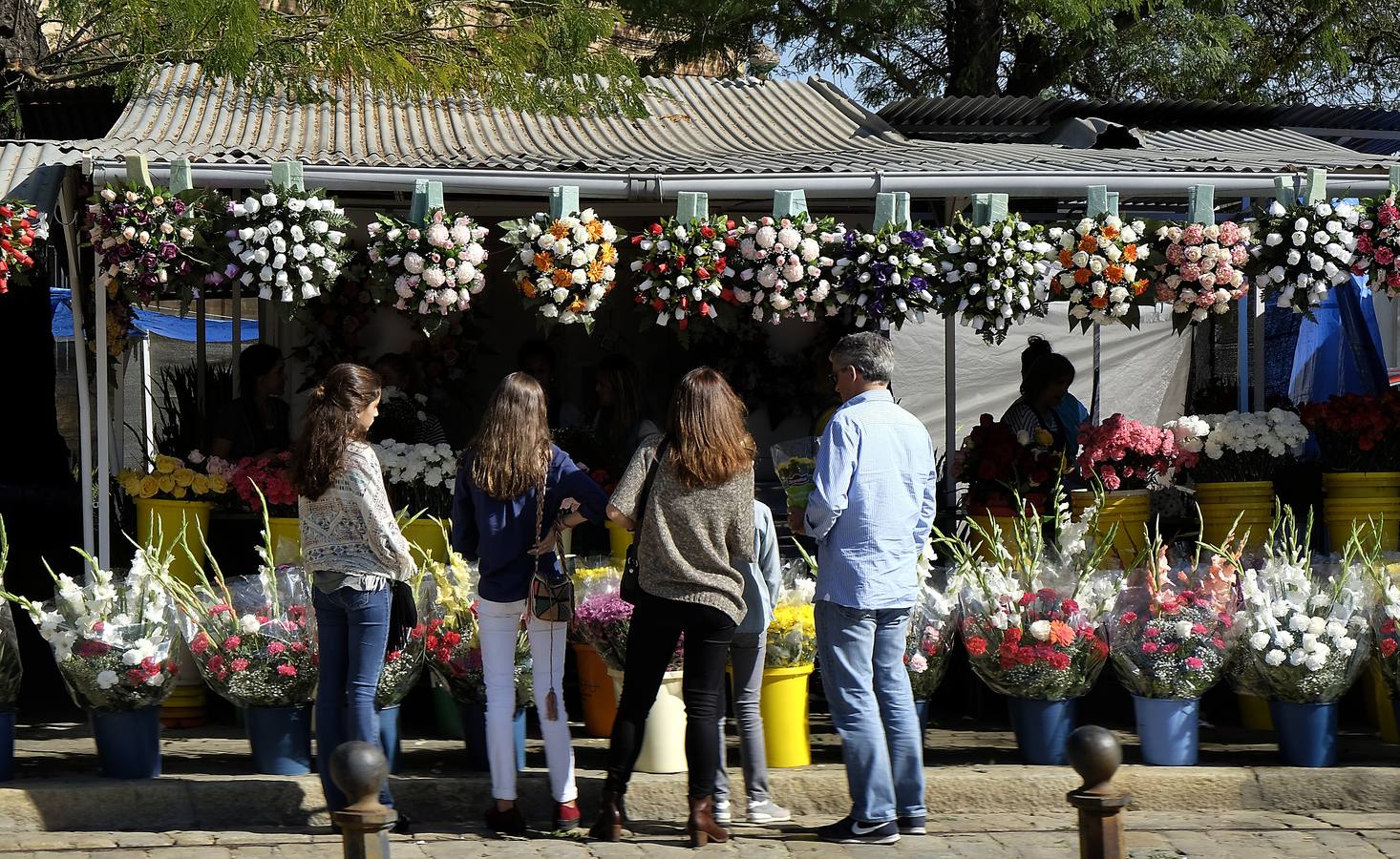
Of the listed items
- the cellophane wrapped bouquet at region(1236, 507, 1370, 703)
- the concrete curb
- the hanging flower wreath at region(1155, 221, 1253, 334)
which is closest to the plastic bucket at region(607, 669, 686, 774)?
the concrete curb

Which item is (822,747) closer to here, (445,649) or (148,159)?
(445,649)

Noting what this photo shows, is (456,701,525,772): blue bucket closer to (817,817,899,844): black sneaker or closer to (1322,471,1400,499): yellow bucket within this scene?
(817,817,899,844): black sneaker

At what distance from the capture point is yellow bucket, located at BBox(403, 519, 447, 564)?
6.55m

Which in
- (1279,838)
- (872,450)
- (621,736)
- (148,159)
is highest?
(148,159)

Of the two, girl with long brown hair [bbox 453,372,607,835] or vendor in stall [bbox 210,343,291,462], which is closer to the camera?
girl with long brown hair [bbox 453,372,607,835]

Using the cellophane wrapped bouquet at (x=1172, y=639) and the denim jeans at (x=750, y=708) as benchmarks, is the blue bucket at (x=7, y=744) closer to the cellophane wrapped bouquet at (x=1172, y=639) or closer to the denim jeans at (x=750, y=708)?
the denim jeans at (x=750, y=708)

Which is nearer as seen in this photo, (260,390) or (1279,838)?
(1279,838)

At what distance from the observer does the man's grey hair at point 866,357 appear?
4.90m

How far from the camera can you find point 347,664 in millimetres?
4906

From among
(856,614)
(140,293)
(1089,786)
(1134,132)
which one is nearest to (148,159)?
(140,293)

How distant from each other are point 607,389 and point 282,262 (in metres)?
2.45

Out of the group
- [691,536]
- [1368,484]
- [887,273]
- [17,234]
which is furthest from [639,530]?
[1368,484]

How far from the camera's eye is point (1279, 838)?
5066mm

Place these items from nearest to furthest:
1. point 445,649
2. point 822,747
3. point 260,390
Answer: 1. point 445,649
2. point 822,747
3. point 260,390
